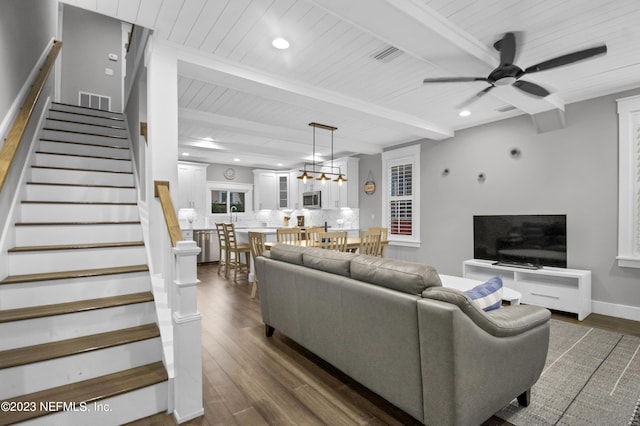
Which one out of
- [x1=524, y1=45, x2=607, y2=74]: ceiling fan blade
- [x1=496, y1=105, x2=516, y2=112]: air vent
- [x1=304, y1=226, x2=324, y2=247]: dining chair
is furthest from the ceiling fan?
[x1=304, y1=226, x2=324, y2=247]: dining chair

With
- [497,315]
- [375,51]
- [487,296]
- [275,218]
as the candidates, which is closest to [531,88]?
[375,51]

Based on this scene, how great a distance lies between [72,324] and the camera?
2.15 metres

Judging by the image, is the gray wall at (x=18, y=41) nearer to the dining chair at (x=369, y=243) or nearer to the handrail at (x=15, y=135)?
the handrail at (x=15, y=135)

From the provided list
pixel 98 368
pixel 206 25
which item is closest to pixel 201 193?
pixel 206 25

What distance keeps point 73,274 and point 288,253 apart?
5.58 ft

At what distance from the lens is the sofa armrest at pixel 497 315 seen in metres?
1.61

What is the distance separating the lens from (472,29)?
269 centimetres

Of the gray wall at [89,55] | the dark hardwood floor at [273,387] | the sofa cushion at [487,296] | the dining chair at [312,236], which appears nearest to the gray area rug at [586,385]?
the dark hardwood floor at [273,387]

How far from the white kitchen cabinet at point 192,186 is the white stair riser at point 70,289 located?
5.72 meters

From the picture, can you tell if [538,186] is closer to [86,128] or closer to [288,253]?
[288,253]

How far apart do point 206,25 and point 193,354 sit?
8.55 feet

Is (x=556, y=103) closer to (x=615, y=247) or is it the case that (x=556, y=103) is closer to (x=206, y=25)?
(x=615, y=247)

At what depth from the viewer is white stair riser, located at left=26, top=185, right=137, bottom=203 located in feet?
9.90

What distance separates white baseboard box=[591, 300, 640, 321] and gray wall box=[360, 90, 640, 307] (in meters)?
0.06
